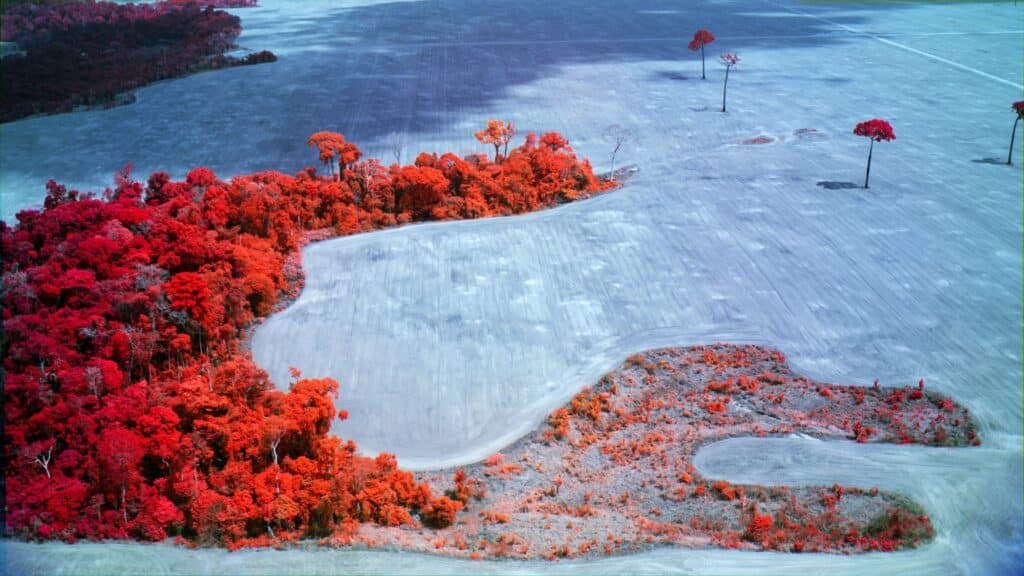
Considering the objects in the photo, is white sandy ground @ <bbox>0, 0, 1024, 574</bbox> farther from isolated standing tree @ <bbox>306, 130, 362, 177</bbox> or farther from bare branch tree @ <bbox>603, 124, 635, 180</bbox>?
isolated standing tree @ <bbox>306, 130, 362, 177</bbox>

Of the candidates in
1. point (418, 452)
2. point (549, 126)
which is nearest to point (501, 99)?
point (549, 126)

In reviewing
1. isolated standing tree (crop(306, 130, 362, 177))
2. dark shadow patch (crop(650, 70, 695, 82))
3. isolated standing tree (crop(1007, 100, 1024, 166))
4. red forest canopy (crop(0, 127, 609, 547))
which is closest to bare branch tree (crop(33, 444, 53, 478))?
red forest canopy (crop(0, 127, 609, 547))

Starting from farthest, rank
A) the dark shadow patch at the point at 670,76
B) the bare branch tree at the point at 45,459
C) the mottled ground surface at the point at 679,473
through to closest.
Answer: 1. the dark shadow patch at the point at 670,76
2. the bare branch tree at the point at 45,459
3. the mottled ground surface at the point at 679,473

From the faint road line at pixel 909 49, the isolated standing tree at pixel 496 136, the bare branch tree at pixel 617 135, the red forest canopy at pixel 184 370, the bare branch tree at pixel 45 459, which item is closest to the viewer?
the red forest canopy at pixel 184 370

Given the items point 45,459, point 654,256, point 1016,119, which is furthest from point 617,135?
point 45,459

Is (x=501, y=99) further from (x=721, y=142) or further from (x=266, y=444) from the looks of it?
(x=266, y=444)

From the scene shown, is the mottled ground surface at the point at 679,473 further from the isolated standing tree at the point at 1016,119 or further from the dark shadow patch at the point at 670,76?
the dark shadow patch at the point at 670,76

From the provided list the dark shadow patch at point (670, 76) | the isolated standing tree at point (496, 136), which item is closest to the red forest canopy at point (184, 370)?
the isolated standing tree at point (496, 136)

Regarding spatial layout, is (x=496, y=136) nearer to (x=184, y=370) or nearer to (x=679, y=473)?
(x=184, y=370)
